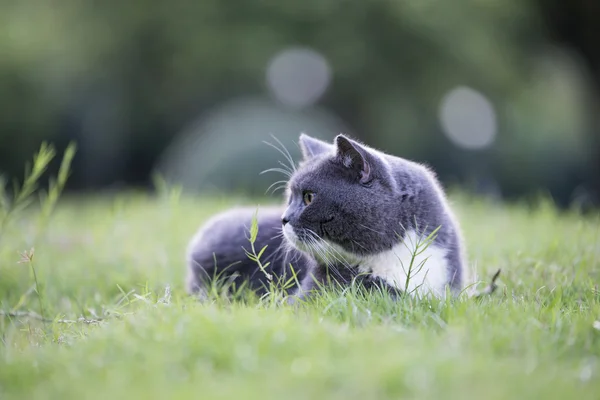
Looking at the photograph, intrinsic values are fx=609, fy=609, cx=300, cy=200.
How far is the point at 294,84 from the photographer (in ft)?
38.3

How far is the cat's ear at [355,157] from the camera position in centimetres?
282

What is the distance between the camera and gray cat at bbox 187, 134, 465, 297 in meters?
2.79

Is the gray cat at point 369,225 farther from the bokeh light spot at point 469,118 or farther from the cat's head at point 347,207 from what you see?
the bokeh light spot at point 469,118

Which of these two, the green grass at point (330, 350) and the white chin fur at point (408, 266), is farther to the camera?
the white chin fur at point (408, 266)

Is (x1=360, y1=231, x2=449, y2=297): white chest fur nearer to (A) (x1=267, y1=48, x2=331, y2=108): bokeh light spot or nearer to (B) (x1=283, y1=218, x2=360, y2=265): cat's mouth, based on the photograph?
(B) (x1=283, y1=218, x2=360, y2=265): cat's mouth

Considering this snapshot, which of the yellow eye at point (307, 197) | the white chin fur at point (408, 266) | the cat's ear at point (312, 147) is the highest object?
the cat's ear at point (312, 147)

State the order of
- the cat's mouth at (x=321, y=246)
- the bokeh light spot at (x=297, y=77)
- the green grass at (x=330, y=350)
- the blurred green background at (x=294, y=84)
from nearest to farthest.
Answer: the green grass at (x=330, y=350) < the cat's mouth at (x=321, y=246) < the blurred green background at (x=294, y=84) < the bokeh light spot at (x=297, y=77)

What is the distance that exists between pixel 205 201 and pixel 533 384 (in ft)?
15.4

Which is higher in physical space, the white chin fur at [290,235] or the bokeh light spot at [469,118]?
the white chin fur at [290,235]

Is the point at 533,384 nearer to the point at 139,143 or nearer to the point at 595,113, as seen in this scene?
the point at 595,113

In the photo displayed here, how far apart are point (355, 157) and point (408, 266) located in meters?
0.56

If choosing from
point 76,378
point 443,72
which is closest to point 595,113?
point 443,72

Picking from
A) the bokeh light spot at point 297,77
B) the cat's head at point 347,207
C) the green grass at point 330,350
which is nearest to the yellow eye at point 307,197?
the cat's head at point 347,207

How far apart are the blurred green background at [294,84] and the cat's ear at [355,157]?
5616mm
